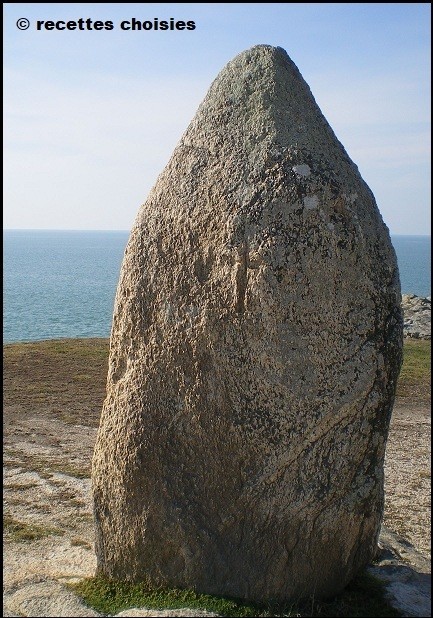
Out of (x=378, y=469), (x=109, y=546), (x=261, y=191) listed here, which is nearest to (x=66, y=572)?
(x=109, y=546)

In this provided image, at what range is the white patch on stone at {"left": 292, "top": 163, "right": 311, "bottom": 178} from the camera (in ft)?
19.1

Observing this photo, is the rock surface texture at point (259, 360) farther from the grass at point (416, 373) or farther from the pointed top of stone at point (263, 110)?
the grass at point (416, 373)

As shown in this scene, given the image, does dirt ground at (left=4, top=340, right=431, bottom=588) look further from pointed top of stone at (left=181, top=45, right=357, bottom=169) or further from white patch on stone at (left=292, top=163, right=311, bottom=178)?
pointed top of stone at (left=181, top=45, right=357, bottom=169)

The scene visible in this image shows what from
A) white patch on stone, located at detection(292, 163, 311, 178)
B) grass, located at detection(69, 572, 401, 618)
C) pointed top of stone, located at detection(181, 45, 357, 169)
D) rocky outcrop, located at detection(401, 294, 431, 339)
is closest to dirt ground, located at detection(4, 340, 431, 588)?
grass, located at detection(69, 572, 401, 618)

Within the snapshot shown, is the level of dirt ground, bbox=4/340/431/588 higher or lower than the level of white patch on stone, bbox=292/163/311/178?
lower

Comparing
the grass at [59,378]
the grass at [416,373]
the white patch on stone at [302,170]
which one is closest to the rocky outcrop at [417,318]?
the grass at [416,373]

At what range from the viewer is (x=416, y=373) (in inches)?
807

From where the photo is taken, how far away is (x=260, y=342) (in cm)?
573

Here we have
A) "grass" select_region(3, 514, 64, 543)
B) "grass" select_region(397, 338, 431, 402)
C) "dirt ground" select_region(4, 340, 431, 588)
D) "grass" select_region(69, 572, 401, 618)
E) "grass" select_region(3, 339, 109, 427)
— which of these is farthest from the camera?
"grass" select_region(397, 338, 431, 402)

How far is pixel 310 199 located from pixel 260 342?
4.39 ft

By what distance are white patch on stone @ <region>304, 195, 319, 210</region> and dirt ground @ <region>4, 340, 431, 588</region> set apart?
4.39 meters

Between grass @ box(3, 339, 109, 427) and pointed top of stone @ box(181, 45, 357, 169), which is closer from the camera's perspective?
pointed top of stone @ box(181, 45, 357, 169)

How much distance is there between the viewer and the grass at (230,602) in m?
5.72

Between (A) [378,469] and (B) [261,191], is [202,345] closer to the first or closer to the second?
(B) [261,191]
